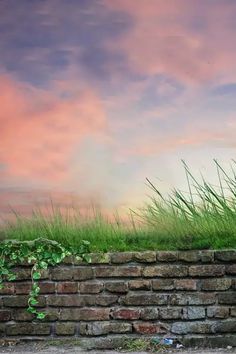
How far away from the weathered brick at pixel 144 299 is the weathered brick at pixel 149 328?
0.16m

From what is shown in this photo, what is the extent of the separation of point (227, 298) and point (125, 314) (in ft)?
2.61

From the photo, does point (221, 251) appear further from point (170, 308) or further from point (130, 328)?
point (130, 328)

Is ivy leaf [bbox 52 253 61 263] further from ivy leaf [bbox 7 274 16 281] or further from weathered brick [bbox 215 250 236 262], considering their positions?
weathered brick [bbox 215 250 236 262]

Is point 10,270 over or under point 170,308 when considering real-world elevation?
over

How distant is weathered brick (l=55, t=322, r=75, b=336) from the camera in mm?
4875

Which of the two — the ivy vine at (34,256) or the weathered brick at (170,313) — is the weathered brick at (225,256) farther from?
the ivy vine at (34,256)

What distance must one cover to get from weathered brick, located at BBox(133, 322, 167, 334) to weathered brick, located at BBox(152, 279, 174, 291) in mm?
278

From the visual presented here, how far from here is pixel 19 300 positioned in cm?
495

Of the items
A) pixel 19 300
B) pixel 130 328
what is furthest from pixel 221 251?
pixel 19 300

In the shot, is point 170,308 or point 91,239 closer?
point 170,308

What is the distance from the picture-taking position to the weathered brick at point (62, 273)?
4.88 metres

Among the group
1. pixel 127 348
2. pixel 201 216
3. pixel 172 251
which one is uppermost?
pixel 201 216

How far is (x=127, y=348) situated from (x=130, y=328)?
0.15 meters

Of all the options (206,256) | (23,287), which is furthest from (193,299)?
(23,287)
